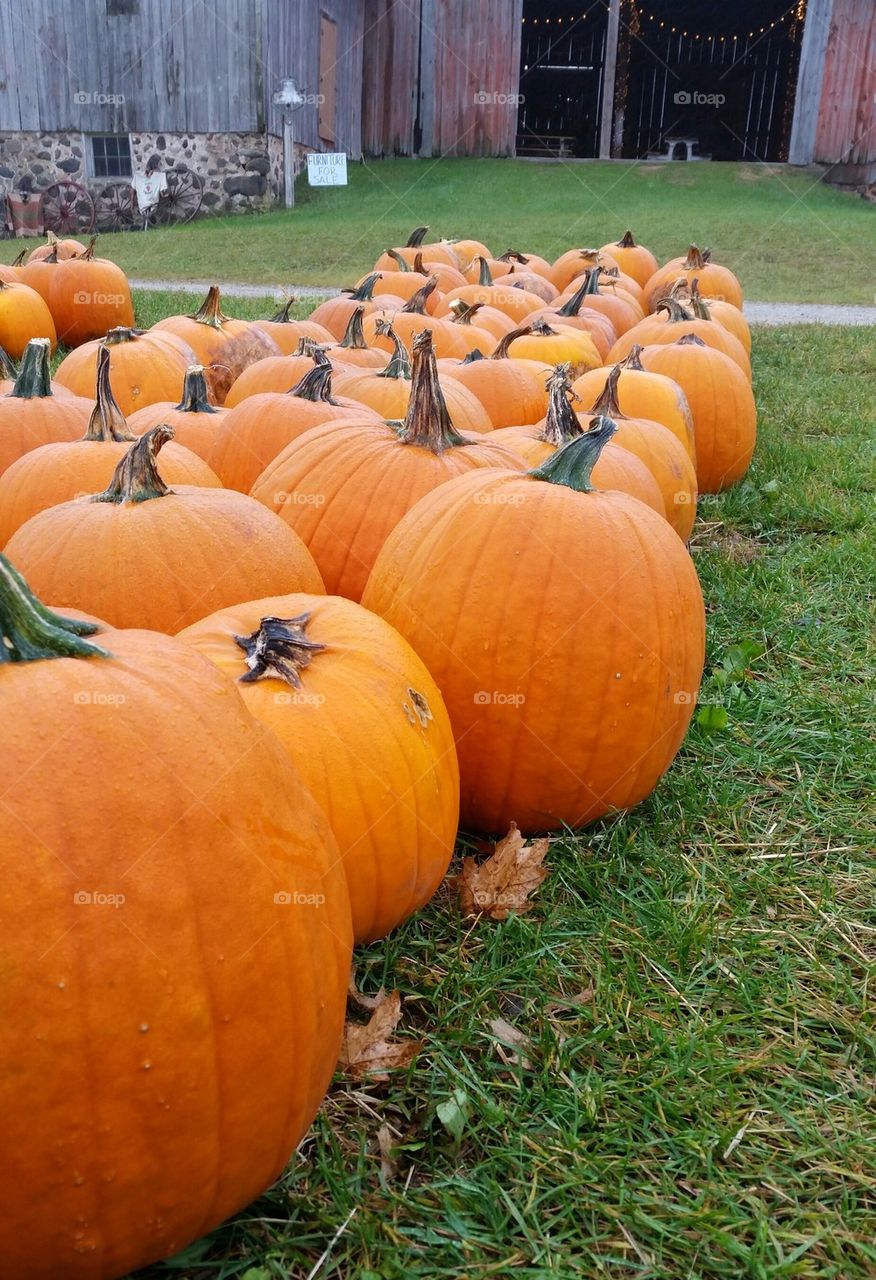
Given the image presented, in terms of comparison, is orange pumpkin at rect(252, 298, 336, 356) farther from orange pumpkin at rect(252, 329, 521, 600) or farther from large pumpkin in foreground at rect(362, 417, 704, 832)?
large pumpkin in foreground at rect(362, 417, 704, 832)

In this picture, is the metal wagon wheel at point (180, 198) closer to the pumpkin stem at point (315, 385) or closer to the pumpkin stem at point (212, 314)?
the pumpkin stem at point (212, 314)

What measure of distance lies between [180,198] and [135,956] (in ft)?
65.6

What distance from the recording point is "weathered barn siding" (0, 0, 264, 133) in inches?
709

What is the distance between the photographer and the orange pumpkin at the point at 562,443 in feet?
9.23

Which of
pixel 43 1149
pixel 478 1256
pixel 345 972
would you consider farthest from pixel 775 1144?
pixel 43 1149

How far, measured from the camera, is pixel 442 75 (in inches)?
872

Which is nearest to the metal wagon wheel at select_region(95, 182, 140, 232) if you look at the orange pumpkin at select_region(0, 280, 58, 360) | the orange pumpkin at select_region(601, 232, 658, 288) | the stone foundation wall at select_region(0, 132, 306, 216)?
the stone foundation wall at select_region(0, 132, 306, 216)

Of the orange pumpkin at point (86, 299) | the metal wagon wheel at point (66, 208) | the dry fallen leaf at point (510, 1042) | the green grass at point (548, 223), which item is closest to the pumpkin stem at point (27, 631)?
the dry fallen leaf at point (510, 1042)

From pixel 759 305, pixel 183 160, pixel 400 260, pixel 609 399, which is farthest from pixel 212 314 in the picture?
pixel 183 160

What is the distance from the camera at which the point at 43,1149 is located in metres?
1.20

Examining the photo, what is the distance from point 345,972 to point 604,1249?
495 millimetres

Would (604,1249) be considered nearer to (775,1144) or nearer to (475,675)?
(775,1144)

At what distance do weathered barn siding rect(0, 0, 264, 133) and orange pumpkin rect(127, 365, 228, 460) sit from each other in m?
16.9

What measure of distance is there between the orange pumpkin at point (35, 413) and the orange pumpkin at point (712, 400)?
2.49m
